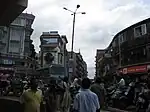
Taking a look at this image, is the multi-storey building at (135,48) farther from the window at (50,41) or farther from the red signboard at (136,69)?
the window at (50,41)

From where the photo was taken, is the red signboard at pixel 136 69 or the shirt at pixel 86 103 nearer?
the shirt at pixel 86 103

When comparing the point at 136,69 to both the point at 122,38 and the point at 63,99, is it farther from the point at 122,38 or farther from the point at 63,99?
the point at 63,99

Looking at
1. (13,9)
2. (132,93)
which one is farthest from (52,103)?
(132,93)

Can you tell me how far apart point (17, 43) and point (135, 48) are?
85.1 feet

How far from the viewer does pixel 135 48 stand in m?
37.3

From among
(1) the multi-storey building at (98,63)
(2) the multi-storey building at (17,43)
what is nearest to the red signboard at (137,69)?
(2) the multi-storey building at (17,43)

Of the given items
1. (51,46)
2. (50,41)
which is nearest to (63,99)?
(51,46)

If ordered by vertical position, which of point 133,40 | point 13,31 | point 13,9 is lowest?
point 13,9

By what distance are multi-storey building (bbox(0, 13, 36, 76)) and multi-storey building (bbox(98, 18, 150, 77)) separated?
17.1m

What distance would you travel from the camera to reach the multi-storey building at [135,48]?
3506 cm

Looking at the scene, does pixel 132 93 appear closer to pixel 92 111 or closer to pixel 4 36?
pixel 92 111

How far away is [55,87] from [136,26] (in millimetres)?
31718

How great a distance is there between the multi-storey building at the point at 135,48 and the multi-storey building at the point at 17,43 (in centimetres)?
1707

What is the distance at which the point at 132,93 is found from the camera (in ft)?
39.5
